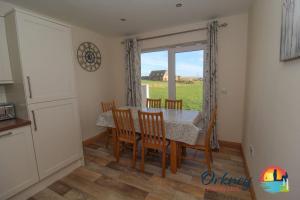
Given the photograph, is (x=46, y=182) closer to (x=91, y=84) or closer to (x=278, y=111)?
(x=91, y=84)

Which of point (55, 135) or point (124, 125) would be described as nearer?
point (55, 135)

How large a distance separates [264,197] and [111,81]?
3722 mm

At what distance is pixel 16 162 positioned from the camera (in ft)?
5.71

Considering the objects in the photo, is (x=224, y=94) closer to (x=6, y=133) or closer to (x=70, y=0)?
(x=70, y=0)

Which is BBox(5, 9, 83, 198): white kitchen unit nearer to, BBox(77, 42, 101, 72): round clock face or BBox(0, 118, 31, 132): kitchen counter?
BBox(0, 118, 31, 132): kitchen counter

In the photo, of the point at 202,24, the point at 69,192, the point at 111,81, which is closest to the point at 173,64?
the point at 202,24

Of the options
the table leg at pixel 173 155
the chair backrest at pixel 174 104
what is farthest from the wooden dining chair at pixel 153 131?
the chair backrest at pixel 174 104

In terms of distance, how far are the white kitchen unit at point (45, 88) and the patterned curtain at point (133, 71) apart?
1561 mm

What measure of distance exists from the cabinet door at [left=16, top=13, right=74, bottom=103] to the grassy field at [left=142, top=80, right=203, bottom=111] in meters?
1.99

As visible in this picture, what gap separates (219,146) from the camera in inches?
120

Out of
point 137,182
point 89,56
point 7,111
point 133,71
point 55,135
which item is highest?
point 89,56

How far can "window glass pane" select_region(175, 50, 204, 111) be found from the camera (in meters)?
3.20

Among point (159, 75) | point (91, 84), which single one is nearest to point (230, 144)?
point (159, 75)

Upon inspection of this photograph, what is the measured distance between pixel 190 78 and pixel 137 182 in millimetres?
2282
